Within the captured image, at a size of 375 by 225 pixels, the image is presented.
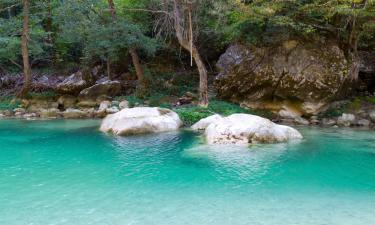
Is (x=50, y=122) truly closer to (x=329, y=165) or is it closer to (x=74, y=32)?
(x=74, y=32)

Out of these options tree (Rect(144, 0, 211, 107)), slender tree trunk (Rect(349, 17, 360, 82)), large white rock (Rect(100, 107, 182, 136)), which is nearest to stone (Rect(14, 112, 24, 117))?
large white rock (Rect(100, 107, 182, 136))

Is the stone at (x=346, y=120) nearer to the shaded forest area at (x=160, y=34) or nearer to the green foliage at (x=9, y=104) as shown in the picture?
the shaded forest area at (x=160, y=34)

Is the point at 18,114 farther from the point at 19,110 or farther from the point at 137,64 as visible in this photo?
the point at 137,64

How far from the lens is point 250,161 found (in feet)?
28.3

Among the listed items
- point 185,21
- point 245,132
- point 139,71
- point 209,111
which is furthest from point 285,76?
point 139,71

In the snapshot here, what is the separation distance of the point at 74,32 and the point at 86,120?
569 centimetres

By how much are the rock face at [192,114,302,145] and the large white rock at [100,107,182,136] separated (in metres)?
2.44

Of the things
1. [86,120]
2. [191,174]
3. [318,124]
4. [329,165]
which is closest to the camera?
[191,174]

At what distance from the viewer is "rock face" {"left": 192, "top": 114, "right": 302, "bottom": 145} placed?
10500 mm

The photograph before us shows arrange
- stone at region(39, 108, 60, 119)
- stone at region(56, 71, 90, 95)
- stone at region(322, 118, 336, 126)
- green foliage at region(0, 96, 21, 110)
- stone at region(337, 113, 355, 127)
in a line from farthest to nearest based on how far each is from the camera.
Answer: stone at region(56, 71, 90, 95) < green foliage at region(0, 96, 21, 110) < stone at region(39, 108, 60, 119) < stone at region(322, 118, 336, 126) < stone at region(337, 113, 355, 127)

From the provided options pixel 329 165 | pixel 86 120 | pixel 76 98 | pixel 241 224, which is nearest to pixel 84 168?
pixel 241 224

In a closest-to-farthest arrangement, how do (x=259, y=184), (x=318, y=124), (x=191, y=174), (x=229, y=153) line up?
(x=259, y=184), (x=191, y=174), (x=229, y=153), (x=318, y=124)

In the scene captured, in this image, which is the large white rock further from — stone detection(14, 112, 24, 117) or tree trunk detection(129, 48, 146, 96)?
stone detection(14, 112, 24, 117)

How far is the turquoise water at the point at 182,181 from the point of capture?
5.52 metres
